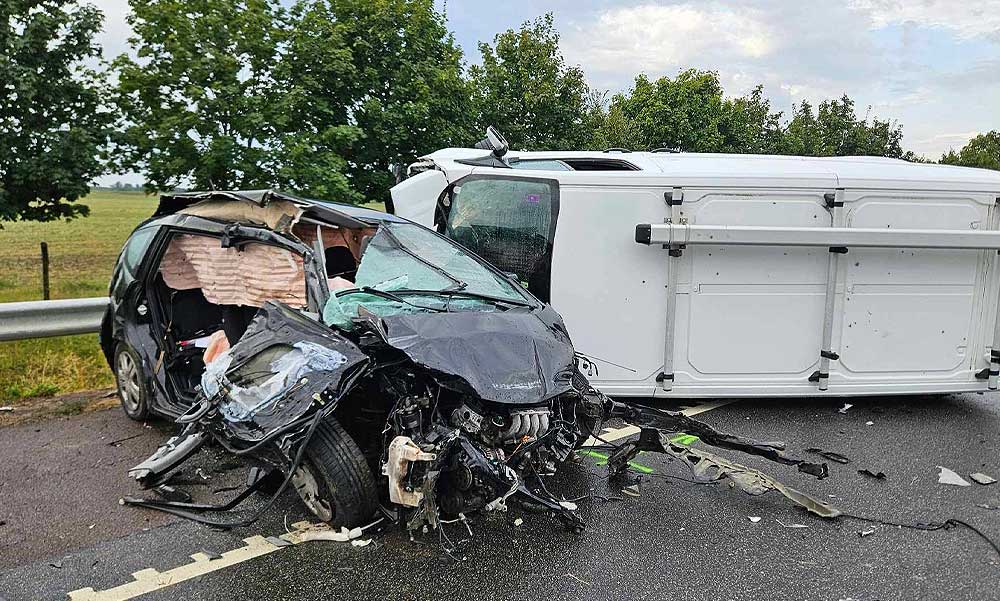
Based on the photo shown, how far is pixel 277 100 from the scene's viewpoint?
8453 mm

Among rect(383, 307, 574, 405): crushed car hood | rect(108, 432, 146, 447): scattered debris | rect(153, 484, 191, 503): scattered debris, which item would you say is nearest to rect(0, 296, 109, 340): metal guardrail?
rect(108, 432, 146, 447): scattered debris

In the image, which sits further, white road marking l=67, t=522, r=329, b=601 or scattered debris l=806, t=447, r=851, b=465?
scattered debris l=806, t=447, r=851, b=465

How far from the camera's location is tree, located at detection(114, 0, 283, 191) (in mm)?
7895

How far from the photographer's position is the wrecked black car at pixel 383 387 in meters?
3.12

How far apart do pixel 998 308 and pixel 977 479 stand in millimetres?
2111

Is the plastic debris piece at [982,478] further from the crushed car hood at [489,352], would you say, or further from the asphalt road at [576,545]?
the crushed car hood at [489,352]

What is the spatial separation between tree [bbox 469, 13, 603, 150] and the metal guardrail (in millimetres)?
8713

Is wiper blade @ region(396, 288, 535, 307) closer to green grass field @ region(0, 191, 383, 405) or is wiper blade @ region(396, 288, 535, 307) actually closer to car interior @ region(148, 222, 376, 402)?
car interior @ region(148, 222, 376, 402)

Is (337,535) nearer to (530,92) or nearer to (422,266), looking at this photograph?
(422,266)

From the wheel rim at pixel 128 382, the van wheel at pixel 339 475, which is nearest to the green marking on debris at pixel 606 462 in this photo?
the van wheel at pixel 339 475

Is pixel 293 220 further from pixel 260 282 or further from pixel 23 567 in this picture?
pixel 23 567

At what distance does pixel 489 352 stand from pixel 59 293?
1053 cm

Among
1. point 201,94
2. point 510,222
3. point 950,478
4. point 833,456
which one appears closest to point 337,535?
point 510,222

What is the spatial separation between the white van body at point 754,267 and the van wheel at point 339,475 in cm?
256
